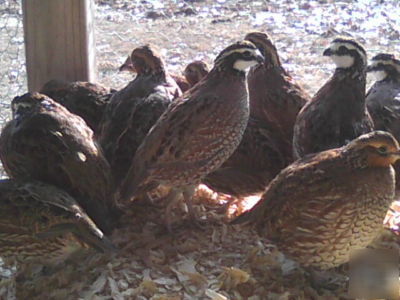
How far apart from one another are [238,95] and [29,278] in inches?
62.1

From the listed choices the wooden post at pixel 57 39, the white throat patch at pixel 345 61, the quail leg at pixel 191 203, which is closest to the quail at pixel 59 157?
the quail leg at pixel 191 203

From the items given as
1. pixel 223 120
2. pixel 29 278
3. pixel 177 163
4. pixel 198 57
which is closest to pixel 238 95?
pixel 223 120

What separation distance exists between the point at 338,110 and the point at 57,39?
1866 mm

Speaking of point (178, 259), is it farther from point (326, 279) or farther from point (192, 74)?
point (192, 74)

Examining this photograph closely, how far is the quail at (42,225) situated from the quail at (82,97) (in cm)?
110

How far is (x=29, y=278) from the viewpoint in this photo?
14.5ft

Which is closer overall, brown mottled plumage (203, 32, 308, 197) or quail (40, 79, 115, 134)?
brown mottled plumage (203, 32, 308, 197)

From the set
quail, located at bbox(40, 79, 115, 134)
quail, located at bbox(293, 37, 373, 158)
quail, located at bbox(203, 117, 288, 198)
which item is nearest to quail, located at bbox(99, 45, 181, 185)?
quail, located at bbox(40, 79, 115, 134)

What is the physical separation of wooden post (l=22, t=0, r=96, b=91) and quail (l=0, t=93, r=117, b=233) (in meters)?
0.65

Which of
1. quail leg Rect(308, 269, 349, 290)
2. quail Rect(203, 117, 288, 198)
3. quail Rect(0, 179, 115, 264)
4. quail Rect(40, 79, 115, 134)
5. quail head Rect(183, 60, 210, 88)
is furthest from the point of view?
quail head Rect(183, 60, 210, 88)

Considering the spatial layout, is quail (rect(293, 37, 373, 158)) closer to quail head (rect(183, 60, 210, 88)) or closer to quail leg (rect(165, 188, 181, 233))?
quail leg (rect(165, 188, 181, 233))

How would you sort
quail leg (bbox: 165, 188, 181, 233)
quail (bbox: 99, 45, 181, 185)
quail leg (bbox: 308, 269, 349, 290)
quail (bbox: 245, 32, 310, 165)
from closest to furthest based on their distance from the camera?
1. quail leg (bbox: 308, 269, 349, 290)
2. quail leg (bbox: 165, 188, 181, 233)
3. quail (bbox: 99, 45, 181, 185)
4. quail (bbox: 245, 32, 310, 165)

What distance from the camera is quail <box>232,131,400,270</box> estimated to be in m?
4.03

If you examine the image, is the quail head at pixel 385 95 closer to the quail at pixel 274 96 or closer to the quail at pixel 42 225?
the quail at pixel 274 96
